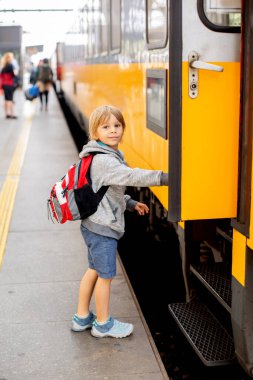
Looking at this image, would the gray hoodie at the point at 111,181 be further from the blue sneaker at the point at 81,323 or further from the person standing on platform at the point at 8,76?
the person standing on platform at the point at 8,76

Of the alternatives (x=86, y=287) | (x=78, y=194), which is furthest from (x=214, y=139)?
(x=86, y=287)

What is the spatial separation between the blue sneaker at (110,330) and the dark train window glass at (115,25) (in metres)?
2.85

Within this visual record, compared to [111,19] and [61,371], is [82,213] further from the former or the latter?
[111,19]

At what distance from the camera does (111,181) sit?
10.5 ft

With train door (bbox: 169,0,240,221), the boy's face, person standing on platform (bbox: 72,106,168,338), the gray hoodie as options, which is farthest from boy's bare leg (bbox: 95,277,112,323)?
the boy's face

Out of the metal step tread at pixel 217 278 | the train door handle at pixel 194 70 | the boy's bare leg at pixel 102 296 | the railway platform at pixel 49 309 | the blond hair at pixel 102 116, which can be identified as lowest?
the railway platform at pixel 49 309

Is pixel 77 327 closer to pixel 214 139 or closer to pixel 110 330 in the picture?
pixel 110 330

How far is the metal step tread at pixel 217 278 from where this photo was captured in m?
3.22

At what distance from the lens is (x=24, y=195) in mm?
7199

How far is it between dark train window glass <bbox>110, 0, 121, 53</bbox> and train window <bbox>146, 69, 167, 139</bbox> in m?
1.73

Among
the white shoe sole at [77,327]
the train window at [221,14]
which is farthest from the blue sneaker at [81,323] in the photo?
the train window at [221,14]

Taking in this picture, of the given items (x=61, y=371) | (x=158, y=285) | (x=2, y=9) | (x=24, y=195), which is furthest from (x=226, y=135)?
(x=2, y=9)

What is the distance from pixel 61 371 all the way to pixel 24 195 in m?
4.24

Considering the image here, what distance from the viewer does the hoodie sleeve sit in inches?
122
